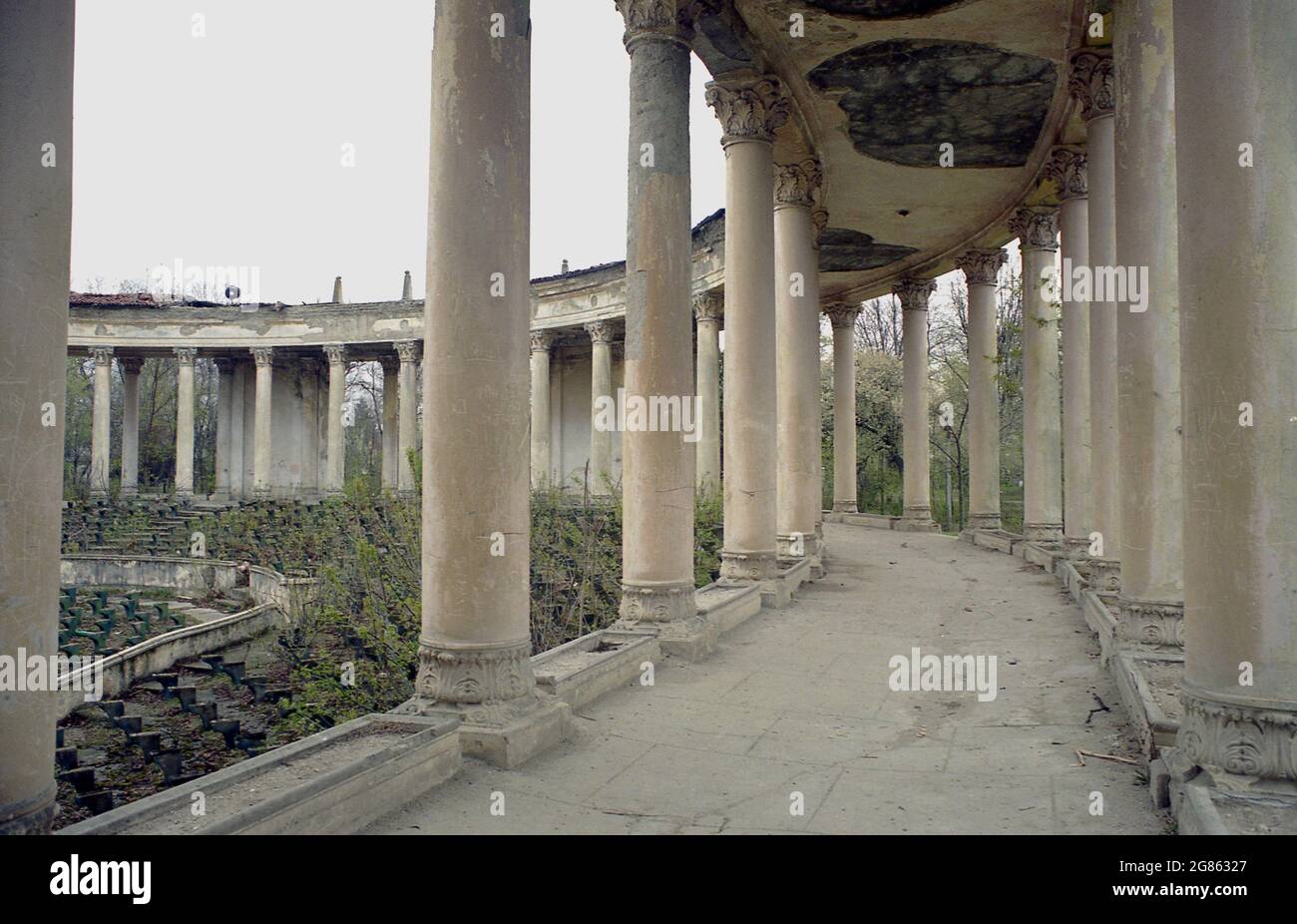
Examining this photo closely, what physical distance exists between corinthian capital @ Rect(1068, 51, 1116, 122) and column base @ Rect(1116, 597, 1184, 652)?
12917mm

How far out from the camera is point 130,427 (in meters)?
73.3

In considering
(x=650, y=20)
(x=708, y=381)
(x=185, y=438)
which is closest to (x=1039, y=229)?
(x=708, y=381)

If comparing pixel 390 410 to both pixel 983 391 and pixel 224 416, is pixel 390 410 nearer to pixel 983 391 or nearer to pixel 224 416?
pixel 224 416

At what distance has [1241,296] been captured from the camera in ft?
26.3

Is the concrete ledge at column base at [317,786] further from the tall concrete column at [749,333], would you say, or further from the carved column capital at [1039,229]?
the carved column capital at [1039,229]

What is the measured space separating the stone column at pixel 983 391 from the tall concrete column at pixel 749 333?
20438 mm

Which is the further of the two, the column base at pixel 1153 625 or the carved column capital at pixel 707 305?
the carved column capital at pixel 707 305

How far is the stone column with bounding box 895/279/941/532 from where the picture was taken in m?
45.4

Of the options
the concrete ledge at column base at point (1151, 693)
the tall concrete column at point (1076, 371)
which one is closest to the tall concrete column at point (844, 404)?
the tall concrete column at point (1076, 371)

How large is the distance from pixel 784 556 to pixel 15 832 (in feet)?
71.8

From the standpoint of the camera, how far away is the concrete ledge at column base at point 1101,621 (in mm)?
15289

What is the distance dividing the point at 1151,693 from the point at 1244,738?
3.47 m
